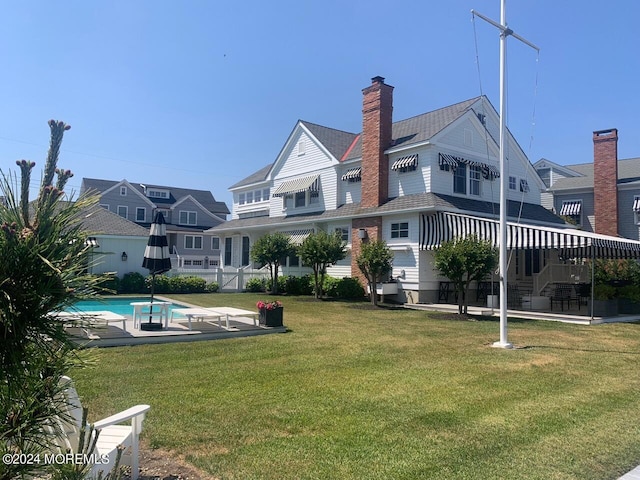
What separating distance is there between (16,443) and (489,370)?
27.2 ft

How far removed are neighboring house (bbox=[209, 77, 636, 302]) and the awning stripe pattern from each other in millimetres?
51

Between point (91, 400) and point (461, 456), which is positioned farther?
point (91, 400)

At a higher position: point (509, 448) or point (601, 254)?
point (601, 254)

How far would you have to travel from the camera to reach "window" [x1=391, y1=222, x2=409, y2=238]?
2316 centimetres

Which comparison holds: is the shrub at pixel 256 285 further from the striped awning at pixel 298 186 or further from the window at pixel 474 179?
the window at pixel 474 179

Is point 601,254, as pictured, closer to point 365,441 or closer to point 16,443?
point 365,441

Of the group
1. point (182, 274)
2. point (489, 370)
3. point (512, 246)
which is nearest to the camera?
point (489, 370)

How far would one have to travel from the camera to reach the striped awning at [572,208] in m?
34.7

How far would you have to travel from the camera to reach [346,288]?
24.2 m

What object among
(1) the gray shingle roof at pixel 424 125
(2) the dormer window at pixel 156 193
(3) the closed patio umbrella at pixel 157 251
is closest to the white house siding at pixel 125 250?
(1) the gray shingle roof at pixel 424 125

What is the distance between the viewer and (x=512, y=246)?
18047mm

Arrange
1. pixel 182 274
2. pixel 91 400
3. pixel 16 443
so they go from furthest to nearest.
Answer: pixel 182 274
pixel 91 400
pixel 16 443

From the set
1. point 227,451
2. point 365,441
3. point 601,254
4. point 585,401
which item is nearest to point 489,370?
point 585,401

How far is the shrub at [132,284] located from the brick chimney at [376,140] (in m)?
13.5
